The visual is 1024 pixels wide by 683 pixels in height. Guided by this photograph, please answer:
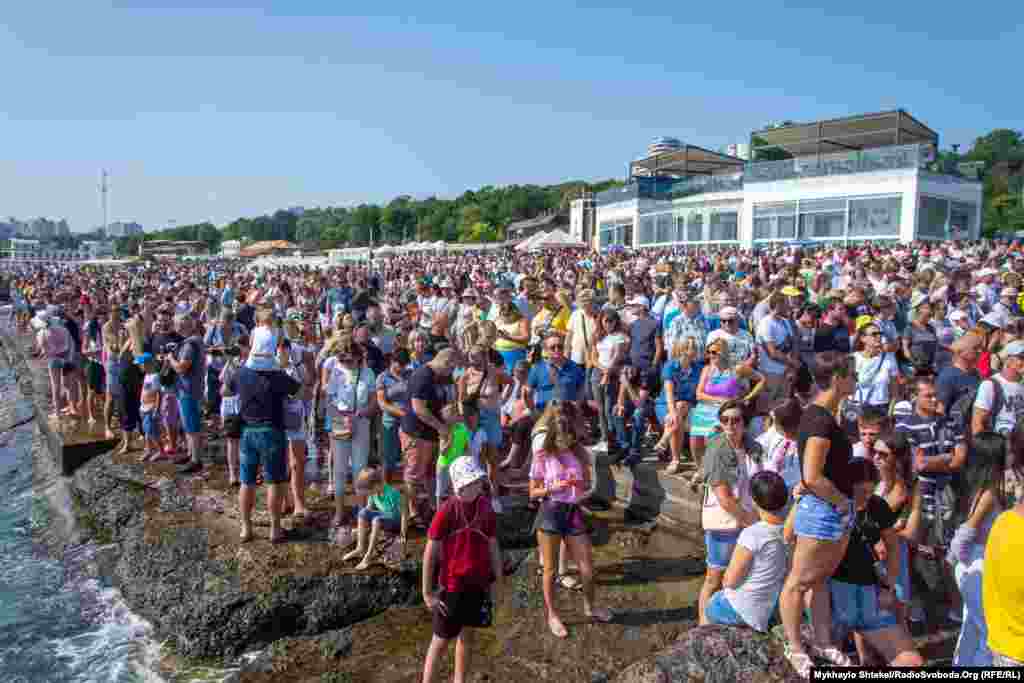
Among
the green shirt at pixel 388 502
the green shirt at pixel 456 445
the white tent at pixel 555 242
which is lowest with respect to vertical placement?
the green shirt at pixel 388 502

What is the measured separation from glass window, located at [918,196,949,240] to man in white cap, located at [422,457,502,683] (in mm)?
25199

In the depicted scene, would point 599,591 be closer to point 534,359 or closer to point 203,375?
point 534,359

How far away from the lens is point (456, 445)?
6172mm

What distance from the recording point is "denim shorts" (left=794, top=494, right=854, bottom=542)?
3684 mm

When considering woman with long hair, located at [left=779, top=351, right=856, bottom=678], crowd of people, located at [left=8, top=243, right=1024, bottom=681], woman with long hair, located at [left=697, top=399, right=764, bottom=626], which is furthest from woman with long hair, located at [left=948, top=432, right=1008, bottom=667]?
woman with long hair, located at [left=697, top=399, right=764, bottom=626]

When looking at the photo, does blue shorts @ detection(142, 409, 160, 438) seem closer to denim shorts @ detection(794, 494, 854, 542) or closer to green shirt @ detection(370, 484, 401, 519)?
green shirt @ detection(370, 484, 401, 519)

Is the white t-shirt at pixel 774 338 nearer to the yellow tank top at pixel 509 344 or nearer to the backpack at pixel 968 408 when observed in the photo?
the backpack at pixel 968 408

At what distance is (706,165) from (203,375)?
32.1 metres

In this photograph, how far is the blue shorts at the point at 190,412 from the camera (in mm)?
8695

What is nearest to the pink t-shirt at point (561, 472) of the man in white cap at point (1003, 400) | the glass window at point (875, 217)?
the man in white cap at point (1003, 400)

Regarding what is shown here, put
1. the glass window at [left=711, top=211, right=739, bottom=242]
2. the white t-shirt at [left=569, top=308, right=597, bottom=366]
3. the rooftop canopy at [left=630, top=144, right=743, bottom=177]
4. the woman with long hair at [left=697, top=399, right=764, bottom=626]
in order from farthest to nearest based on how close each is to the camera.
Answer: the rooftop canopy at [left=630, top=144, right=743, bottom=177], the glass window at [left=711, top=211, right=739, bottom=242], the white t-shirt at [left=569, top=308, right=597, bottom=366], the woman with long hair at [left=697, top=399, right=764, bottom=626]

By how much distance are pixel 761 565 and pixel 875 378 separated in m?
3.53

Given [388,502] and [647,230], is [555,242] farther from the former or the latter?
[388,502]

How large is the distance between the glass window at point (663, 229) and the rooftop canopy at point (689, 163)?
3427 mm
